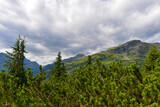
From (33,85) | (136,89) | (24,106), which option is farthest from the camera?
(33,85)

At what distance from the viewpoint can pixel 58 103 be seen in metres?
7.48

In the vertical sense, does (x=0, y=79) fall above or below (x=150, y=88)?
above

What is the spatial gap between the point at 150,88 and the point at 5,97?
26.5 feet

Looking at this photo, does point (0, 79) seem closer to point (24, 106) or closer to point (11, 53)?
point (24, 106)

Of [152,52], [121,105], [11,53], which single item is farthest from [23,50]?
[152,52]

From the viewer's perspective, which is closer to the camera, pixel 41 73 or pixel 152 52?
pixel 41 73

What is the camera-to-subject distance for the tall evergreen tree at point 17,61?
17552 mm

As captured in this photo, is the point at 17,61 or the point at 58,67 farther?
the point at 58,67

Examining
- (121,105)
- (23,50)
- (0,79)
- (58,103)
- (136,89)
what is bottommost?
(58,103)

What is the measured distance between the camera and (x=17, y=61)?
18984 millimetres

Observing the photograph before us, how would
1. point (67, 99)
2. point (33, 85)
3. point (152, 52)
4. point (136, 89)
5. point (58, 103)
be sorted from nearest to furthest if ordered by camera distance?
point (136, 89), point (33, 85), point (58, 103), point (67, 99), point (152, 52)

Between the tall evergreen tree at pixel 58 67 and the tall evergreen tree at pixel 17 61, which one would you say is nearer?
the tall evergreen tree at pixel 17 61

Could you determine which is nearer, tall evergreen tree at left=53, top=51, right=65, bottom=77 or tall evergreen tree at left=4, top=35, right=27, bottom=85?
tall evergreen tree at left=4, top=35, right=27, bottom=85

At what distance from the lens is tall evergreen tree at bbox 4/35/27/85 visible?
17552 millimetres
